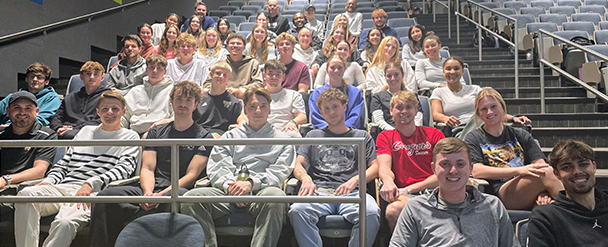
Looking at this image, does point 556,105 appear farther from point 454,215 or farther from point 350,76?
point 454,215

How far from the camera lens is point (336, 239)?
172cm

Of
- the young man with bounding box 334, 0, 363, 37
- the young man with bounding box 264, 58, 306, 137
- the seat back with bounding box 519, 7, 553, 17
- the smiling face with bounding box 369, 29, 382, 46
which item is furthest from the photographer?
the seat back with bounding box 519, 7, 553, 17

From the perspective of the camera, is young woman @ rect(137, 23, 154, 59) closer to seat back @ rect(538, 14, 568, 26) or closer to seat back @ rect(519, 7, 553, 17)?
seat back @ rect(538, 14, 568, 26)

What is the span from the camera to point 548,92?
12.9 ft

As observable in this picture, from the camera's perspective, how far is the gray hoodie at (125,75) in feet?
11.8

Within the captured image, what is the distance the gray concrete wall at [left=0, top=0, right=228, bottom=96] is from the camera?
3.84 metres

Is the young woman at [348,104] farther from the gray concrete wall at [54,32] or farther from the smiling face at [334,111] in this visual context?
the gray concrete wall at [54,32]

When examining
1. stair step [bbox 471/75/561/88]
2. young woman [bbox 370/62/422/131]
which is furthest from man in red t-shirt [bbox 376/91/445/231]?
stair step [bbox 471/75/561/88]

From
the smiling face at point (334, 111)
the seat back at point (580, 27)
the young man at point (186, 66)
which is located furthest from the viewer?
the seat back at point (580, 27)

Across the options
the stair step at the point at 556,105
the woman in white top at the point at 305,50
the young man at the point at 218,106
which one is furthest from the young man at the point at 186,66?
the stair step at the point at 556,105

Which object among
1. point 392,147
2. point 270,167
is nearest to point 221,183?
point 270,167

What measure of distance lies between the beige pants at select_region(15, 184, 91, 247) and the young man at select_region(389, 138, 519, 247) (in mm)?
1231

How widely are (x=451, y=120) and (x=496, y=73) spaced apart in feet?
6.64

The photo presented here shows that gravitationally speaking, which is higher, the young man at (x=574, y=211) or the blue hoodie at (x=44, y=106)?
the blue hoodie at (x=44, y=106)
